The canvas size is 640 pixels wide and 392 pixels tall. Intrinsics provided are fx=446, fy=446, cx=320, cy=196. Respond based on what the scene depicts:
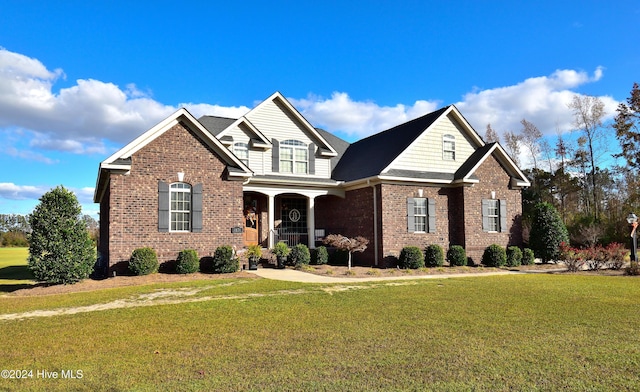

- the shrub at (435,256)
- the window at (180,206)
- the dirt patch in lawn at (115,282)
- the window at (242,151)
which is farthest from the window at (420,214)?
the window at (180,206)

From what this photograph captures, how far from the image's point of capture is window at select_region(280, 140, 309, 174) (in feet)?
71.1

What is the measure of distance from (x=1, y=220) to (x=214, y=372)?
229 feet

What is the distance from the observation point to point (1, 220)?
199ft

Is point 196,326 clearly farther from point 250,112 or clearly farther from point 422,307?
point 250,112

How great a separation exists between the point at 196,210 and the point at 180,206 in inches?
24.6

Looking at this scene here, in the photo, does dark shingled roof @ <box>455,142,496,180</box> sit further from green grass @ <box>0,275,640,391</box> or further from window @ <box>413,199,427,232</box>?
green grass @ <box>0,275,640,391</box>

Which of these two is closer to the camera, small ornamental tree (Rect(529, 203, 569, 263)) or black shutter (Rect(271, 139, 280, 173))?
small ornamental tree (Rect(529, 203, 569, 263))

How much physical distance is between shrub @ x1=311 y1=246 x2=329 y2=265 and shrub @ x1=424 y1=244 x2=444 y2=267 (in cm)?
442

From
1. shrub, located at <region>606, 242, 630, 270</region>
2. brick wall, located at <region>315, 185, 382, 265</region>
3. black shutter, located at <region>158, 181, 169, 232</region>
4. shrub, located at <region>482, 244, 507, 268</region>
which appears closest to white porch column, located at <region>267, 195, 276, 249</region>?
brick wall, located at <region>315, 185, 382, 265</region>

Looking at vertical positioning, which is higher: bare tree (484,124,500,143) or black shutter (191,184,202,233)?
bare tree (484,124,500,143)

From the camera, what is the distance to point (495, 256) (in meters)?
19.8

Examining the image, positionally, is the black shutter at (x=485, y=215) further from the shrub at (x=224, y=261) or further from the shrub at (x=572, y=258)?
the shrub at (x=224, y=261)

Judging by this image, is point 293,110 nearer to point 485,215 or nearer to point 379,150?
point 379,150

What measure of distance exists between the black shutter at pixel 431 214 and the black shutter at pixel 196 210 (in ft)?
33.0
